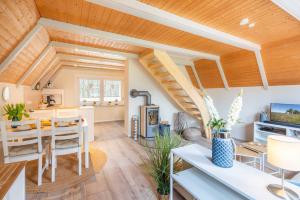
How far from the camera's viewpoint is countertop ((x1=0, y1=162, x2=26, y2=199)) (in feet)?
2.95

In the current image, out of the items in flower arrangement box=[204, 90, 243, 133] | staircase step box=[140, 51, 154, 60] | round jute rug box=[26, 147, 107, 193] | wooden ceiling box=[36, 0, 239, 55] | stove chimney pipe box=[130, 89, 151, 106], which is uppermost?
wooden ceiling box=[36, 0, 239, 55]

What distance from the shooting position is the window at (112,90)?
694 cm

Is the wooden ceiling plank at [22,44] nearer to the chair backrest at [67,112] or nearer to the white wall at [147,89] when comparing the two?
the chair backrest at [67,112]

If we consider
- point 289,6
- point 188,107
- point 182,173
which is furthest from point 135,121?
point 289,6

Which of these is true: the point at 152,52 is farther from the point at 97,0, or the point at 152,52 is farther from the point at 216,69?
the point at 216,69

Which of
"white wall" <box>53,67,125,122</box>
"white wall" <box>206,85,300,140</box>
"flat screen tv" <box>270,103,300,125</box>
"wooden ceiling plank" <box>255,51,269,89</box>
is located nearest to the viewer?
"flat screen tv" <box>270,103,300,125</box>

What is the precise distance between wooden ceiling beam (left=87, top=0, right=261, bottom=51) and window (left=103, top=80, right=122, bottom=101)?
5.20 m

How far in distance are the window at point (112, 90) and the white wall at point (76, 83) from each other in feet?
1.04

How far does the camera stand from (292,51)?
3041 millimetres

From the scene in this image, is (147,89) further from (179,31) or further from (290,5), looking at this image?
(290,5)

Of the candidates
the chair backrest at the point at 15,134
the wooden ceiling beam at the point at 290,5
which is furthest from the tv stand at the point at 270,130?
the chair backrest at the point at 15,134

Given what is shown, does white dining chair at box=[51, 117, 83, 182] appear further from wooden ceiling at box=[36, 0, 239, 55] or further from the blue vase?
the blue vase

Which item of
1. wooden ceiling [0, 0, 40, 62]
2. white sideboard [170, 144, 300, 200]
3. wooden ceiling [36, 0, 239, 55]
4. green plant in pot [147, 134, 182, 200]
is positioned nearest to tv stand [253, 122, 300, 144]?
wooden ceiling [36, 0, 239, 55]

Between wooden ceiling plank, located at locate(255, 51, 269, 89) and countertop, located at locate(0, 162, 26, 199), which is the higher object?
wooden ceiling plank, located at locate(255, 51, 269, 89)
